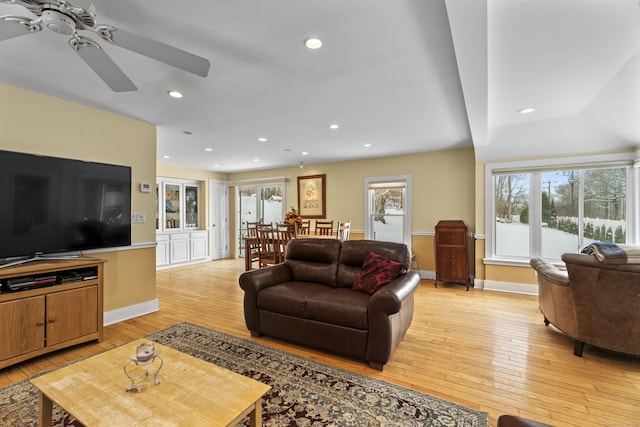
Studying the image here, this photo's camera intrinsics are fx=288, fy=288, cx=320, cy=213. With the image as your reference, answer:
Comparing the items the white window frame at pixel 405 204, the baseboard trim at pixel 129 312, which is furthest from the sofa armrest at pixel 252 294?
the white window frame at pixel 405 204

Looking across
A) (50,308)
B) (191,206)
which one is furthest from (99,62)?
(191,206)

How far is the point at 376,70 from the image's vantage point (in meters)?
2.37

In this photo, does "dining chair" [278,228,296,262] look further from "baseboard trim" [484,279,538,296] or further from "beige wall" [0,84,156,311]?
"baseboard trim" [484,279,538,296]

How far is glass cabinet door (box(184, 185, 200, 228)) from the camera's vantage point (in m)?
7.41

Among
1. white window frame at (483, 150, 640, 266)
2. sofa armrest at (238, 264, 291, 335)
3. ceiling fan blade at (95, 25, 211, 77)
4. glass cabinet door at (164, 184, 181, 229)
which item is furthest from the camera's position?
glass cabinet door at (164, 184, 181, 229)

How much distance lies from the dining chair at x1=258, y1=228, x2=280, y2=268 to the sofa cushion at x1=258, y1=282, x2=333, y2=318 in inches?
77.3

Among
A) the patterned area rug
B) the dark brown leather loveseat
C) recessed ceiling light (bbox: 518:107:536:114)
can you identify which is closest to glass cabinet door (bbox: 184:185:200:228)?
the dark brown leather loveseat

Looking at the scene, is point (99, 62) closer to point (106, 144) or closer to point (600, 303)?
point (106, 144)

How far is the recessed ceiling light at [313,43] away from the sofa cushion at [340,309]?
6.68 feet

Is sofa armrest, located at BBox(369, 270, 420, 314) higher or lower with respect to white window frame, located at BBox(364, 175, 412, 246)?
lower

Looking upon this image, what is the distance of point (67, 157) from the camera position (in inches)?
119

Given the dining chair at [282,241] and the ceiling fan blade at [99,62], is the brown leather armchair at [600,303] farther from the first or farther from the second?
the ceiling fan blade at [99,62]

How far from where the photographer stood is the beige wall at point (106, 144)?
2709 millimetres

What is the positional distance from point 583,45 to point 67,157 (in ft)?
15.3
